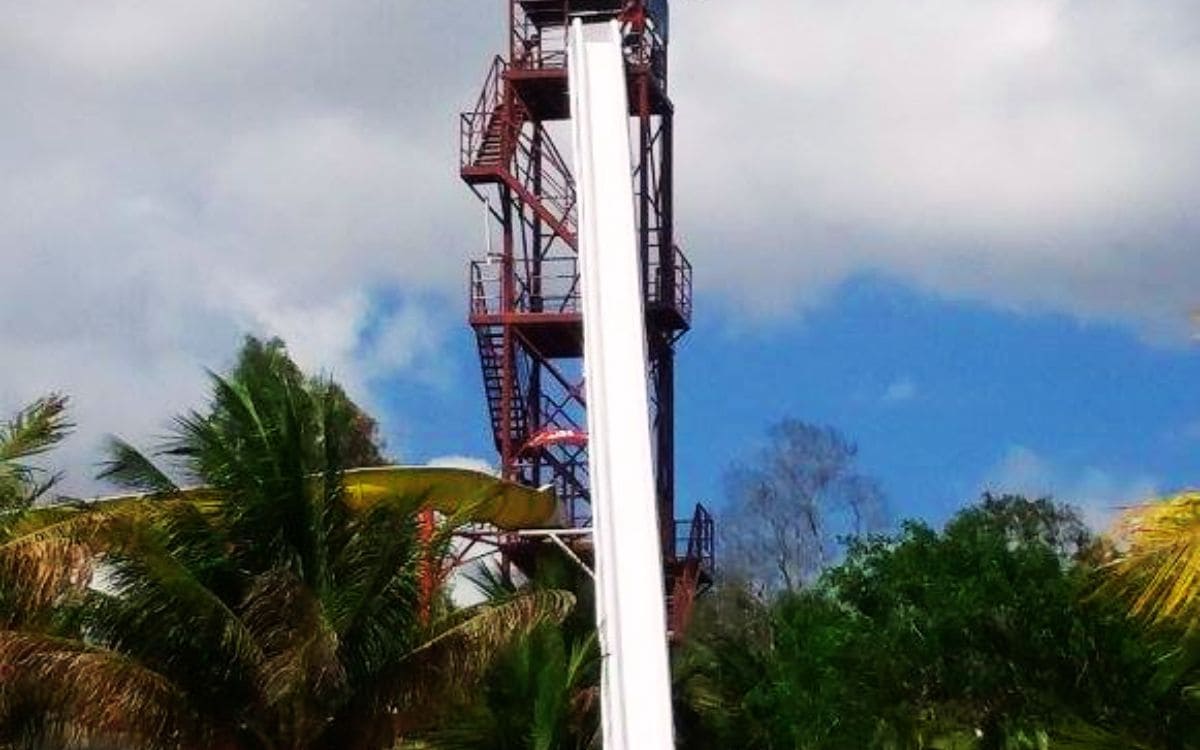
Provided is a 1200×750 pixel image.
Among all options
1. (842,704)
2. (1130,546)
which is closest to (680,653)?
(842,704)

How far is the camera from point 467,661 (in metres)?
16.4

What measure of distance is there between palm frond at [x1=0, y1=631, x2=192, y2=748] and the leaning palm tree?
2 cm

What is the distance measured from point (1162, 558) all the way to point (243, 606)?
1070 cm

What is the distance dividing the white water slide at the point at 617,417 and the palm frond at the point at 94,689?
4.07 metres

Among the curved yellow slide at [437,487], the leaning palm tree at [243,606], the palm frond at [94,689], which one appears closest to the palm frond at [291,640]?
the leaning palm tree at [243,606]

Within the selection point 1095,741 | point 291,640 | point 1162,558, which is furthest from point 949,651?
point 1162,558

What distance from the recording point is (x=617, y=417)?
66.9 feet

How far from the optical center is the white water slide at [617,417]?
1817cm

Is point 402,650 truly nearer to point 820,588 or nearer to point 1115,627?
point 1115,627

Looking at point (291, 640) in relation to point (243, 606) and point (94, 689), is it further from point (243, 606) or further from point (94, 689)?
point (94, 689)

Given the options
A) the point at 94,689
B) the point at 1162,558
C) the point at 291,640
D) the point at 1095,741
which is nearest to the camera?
the point at 1162,558

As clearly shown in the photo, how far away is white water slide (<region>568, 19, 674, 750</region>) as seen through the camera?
59.6 ft

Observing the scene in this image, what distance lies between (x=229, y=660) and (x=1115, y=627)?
342 inches

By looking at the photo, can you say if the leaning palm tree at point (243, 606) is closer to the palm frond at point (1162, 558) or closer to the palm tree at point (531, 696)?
the palm tree at point (531, 696)
